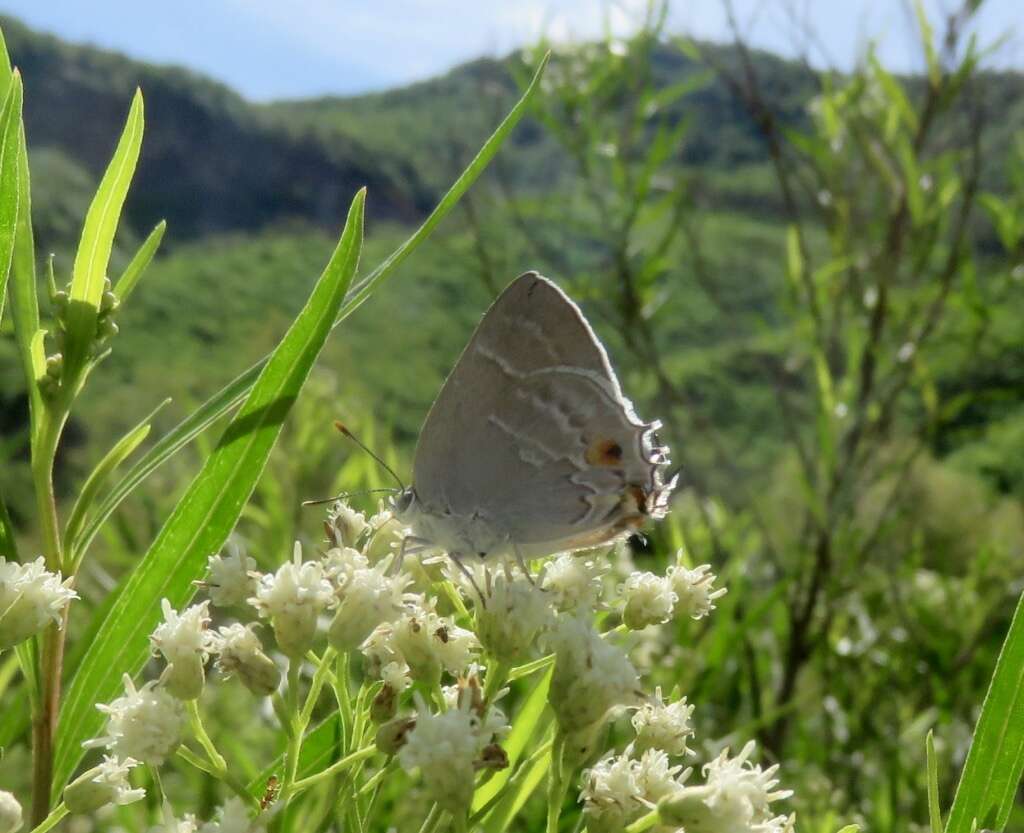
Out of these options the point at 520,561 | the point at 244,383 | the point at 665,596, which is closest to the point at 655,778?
the point at 665,596

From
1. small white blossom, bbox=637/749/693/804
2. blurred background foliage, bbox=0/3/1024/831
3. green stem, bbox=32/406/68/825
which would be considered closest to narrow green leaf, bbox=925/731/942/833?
small white blossom, bbox=637/749/693/804

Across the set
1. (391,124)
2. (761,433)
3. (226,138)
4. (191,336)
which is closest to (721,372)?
(761,433)

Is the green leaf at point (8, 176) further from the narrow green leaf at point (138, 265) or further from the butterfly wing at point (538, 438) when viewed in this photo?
the butterfly wing at point (538, 438)

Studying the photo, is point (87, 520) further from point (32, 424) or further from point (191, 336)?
point (191, 336)

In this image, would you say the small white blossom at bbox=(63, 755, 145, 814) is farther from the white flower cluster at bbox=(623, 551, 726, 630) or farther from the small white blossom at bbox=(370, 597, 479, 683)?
the white flower cluster at bbox=(623, 551, 726, 630)

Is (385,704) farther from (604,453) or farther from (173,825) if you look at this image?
(604,453)

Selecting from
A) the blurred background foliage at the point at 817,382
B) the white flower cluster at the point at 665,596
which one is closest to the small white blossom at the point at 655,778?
the white flower cluster at the point at 665,596
